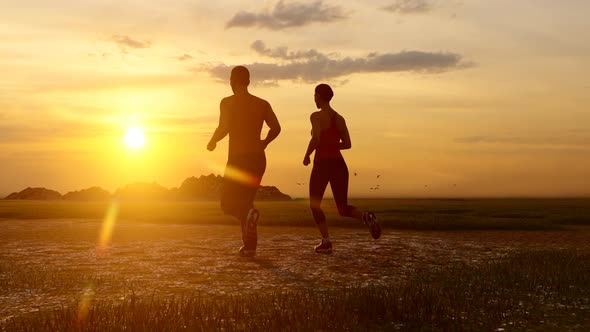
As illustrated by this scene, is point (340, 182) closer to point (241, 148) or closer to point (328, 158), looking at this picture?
point (328, 158)

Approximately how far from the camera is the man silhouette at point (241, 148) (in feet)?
28.9

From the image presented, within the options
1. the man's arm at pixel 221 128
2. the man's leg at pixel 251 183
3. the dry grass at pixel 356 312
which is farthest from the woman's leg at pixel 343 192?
the dry grass at pixel 356 312

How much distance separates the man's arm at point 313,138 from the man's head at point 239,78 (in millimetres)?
1183

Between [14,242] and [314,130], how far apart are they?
22.8 ft

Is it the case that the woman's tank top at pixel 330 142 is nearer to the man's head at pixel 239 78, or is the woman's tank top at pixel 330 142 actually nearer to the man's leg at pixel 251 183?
the man's leg at pixel 251 183

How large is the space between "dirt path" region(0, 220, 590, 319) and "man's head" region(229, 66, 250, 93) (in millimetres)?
2658

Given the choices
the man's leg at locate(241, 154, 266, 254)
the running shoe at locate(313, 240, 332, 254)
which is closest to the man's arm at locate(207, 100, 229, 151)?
the man's leg at locate(241, 154, 266, 254)

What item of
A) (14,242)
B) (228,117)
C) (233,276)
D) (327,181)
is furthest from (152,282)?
(14,242)

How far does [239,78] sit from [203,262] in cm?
285

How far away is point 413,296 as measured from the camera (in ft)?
17.1

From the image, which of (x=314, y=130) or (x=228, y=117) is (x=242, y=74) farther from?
(x=314, y=130)

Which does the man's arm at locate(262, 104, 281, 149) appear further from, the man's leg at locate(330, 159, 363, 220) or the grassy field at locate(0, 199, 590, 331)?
the grassy field at locate(0, 199, 590, 331)

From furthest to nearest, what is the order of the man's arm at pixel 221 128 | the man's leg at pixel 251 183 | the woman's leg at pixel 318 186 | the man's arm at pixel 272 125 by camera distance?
the woman's leg at pixel 318 186
the man's arm at pixel 272 125
the man's arm at pixel 221 128
the man's leg at pixel 251 183

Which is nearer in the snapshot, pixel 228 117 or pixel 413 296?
pixel 413 296
